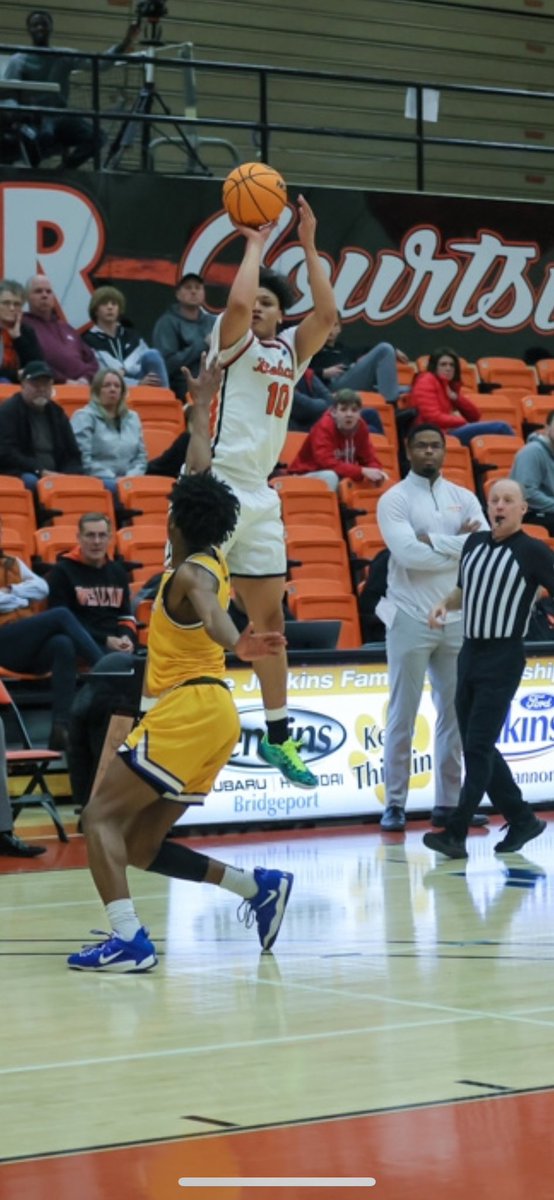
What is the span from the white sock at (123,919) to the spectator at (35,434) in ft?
21.4

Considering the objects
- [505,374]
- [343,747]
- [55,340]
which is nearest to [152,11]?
[55,340]

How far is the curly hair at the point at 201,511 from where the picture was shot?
661 cm

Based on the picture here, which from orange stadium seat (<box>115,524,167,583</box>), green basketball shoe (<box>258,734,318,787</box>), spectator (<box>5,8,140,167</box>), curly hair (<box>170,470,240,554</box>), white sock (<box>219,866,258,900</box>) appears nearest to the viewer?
curly hair (<box>170,470,240,554</box>)

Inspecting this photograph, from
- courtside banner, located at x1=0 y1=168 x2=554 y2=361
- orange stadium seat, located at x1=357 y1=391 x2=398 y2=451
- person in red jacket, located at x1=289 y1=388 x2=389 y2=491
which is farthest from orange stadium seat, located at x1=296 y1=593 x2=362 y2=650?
courtside banner, located at x1=0 y1=168 x2=554 y2=361

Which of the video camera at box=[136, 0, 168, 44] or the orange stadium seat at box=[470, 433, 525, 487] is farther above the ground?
the video camera at box=[136, 0, 168, 44]

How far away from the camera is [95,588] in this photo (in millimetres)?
11484

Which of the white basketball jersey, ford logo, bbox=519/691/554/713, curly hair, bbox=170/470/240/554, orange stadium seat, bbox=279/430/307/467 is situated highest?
the white basketball jersey

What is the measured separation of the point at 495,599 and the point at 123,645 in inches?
107

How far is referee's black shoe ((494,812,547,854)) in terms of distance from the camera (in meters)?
9.95

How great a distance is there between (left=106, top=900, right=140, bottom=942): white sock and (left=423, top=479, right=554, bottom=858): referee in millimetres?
3159

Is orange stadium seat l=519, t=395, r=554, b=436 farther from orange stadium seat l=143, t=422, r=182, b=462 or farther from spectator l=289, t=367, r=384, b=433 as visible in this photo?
orange stadium seat l=143, t=422, r=182, b=462

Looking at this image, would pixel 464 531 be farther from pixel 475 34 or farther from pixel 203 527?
pixel 475 34

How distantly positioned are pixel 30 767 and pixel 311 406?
17.1ft

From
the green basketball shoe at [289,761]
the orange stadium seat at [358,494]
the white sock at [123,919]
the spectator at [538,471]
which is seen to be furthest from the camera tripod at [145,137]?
the white sock at [123,919]
